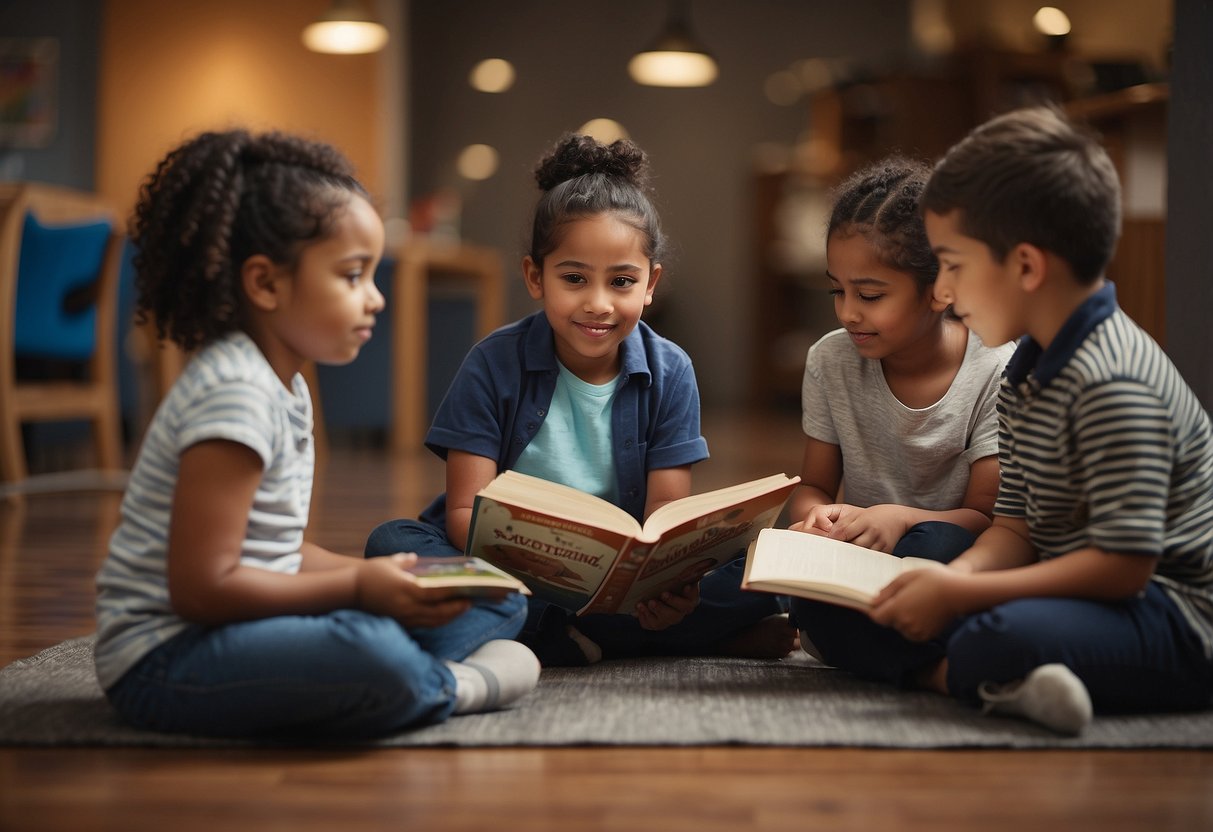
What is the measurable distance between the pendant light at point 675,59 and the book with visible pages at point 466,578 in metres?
5.00

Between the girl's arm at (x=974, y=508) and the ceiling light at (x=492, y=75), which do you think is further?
the ceiling light at (x=492, y=75)

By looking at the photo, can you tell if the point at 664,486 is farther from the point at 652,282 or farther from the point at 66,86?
the point at 66,86

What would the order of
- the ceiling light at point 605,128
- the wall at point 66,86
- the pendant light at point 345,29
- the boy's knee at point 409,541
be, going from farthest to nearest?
1. the ceiling light at point 605,128
2. the wall at point 66,86
3. the pendant light at point 345,29
4. the boy's knee at point 409,541

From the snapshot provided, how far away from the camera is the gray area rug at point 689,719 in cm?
A: 108

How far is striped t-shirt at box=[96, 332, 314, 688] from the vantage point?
105 centimetres

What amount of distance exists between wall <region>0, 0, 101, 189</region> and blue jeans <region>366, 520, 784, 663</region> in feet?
19.2

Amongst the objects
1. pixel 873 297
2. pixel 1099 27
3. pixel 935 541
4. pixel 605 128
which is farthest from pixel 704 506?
pixel 605 128

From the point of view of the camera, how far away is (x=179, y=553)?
104 cm

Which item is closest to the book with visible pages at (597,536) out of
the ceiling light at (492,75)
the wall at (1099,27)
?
the wall at (1099,27)

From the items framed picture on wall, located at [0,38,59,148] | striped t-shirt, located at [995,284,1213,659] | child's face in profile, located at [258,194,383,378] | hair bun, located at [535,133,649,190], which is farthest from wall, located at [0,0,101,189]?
striped t-shirt, located at [995,284,1213,659]

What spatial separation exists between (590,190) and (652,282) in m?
0.16

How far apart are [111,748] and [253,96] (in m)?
6.26

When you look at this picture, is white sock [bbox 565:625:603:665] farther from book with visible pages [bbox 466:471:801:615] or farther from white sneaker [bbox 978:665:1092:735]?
white sneaker [bbox 978:665:1092:735]

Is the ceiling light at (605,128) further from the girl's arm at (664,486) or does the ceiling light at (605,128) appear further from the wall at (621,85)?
the girl's arm at (664,486)
